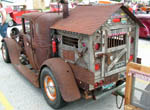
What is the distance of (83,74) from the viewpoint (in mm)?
3307

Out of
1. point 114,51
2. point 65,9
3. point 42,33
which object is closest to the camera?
point 114,51

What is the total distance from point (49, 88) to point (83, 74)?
928 mm

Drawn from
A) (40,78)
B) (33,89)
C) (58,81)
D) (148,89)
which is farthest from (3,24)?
(148,89)

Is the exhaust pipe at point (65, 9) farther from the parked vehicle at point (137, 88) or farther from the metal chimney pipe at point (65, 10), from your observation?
the parked vehicle at point (137, 88)

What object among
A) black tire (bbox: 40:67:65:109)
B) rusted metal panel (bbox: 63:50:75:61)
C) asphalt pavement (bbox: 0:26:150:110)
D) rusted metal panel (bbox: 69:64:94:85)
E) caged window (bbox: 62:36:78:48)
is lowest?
asphalt pavement (bbox: 0:26:150:110)

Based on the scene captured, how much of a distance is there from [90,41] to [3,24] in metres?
6.50

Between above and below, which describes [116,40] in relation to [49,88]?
above

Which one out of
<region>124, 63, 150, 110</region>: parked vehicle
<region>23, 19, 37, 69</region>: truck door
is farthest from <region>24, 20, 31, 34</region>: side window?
<region>124, 63, 150, 110</region>: parked vehicle

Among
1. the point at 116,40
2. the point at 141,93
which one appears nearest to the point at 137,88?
the point at 141,93

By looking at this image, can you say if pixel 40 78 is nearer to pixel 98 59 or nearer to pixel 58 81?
pixel 58 81

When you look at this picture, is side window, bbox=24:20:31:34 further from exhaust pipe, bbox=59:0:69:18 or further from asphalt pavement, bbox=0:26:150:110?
asphalt pavement, bbox=0:26:150:110

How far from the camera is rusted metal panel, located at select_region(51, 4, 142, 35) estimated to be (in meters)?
3.01

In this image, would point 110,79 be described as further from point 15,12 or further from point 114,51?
point 15,12

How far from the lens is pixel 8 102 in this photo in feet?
13.4
